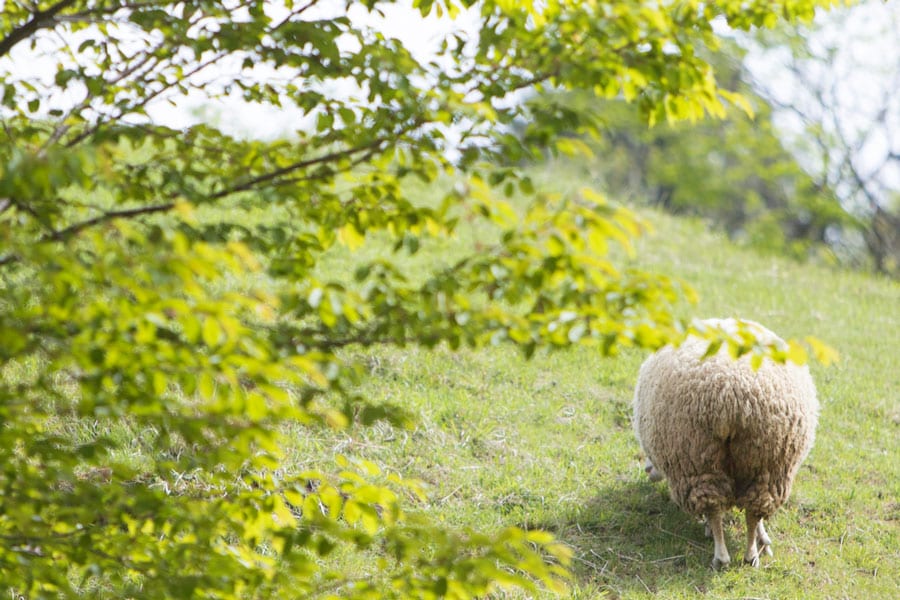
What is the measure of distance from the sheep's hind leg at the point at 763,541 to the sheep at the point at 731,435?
0.38ft

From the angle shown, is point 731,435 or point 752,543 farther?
point 752,543

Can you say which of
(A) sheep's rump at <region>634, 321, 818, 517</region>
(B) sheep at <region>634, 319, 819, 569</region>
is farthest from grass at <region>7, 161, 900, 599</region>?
(A) sheep's rump at <region>634, 321, 818, 517</region>

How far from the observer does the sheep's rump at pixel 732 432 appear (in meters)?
Result: 5.55

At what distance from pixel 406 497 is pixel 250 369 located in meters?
4.26

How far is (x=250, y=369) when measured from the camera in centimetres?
228

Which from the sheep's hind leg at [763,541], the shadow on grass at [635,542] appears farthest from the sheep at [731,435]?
the shadow on grass at [635,542]

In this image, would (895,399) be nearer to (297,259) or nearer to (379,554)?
(379,554)

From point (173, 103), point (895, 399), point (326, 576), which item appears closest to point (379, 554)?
point (326, 576)

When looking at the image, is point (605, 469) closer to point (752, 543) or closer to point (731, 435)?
point (752, 543)

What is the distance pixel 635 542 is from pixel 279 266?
406cm

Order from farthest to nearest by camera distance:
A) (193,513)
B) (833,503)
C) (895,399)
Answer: (895,399)
(833,503)
(193,513)

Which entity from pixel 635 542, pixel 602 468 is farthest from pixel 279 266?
pixel 602 468

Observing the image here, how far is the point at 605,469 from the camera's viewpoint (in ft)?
23.4

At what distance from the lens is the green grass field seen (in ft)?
19.2
